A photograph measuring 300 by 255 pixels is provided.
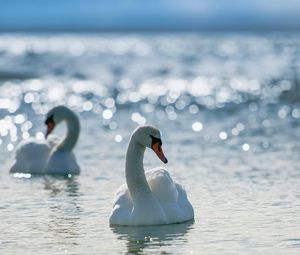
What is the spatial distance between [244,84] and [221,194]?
27.0 metres

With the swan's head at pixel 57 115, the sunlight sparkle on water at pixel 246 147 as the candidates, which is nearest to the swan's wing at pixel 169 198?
the swan's head at pixel 57 115

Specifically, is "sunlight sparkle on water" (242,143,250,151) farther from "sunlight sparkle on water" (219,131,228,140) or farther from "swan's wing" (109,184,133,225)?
"swan's wing" (109,184,133,225)

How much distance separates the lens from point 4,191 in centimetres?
1722

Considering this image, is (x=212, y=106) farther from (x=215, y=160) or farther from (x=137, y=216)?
(x=137, y=216)

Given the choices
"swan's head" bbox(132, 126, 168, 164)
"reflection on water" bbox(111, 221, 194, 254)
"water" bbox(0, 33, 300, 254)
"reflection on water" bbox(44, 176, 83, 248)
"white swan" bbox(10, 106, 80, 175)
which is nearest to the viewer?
"reflection on water" bbox(111, 221, 194, 254)

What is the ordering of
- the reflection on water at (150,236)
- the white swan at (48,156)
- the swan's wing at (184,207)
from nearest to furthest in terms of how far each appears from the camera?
the reflection on water at (150,236) < the swan's wing at (184,207) < the white swan at (48,156)

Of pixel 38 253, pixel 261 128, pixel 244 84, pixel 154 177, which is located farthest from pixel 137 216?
pixel 244 84

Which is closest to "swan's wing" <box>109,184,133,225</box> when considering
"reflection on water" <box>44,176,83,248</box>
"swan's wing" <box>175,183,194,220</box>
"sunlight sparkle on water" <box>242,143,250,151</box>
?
"reflection on water" <box>44,176,83,248</box>

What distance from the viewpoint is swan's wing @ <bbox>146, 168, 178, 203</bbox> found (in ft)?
47.1

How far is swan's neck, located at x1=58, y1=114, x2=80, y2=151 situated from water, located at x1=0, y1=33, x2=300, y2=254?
0.52m

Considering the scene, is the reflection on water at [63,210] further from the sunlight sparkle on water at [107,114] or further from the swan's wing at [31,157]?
the sunlight sparkle on water at [107,114]

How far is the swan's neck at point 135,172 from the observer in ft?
46.3

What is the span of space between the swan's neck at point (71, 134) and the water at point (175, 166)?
1.72ft

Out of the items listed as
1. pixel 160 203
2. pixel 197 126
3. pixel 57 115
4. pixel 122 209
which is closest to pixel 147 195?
pixel 160 203
